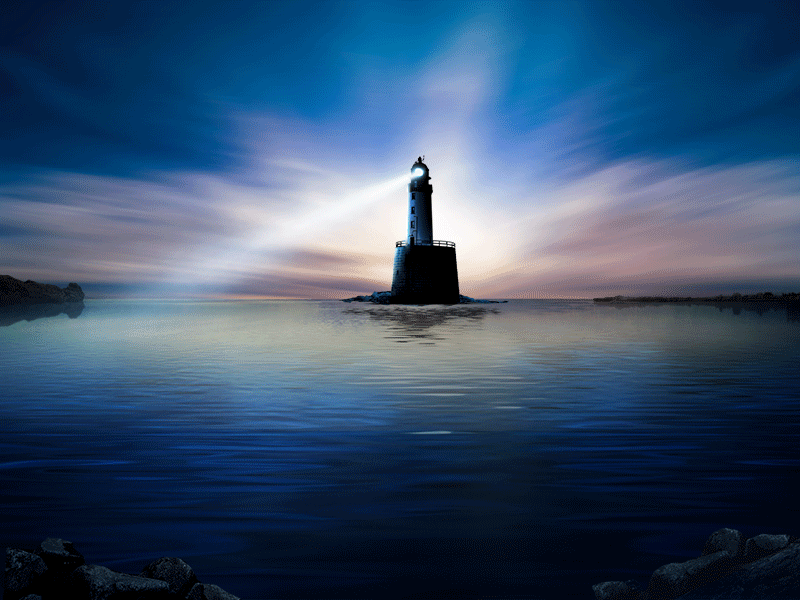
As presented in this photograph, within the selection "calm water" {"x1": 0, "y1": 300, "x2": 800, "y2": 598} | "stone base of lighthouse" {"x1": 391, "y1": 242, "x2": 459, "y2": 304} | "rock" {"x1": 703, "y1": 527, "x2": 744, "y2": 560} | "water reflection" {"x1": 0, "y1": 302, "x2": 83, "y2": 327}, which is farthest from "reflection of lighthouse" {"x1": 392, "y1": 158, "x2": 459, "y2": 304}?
"rock" {"x1": 703, "y1": 527, "x2": 744, "y2": 560}

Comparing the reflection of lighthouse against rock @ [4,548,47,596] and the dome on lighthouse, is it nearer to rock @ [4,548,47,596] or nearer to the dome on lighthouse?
the dome on lighthouse

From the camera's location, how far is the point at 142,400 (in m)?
12.1

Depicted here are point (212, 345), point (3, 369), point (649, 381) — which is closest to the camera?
point (649, 381)

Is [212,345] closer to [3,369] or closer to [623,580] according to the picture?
[3,369]

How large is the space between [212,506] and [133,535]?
2.78 ft

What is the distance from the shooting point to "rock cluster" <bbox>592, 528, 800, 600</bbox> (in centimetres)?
361

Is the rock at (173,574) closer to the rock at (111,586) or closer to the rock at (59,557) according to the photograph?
the rock at (111,586)

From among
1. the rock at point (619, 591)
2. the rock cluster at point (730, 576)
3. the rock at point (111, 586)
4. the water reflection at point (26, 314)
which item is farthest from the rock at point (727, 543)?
the water reflection at point (26, 314)

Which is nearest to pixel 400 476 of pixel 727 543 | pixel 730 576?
pixel 727 543

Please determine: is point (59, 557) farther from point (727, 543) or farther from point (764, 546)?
point (764, 546)

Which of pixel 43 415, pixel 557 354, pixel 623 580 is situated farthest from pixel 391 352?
pixel 623 580

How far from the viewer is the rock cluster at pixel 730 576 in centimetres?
361

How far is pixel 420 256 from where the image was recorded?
70375 mm

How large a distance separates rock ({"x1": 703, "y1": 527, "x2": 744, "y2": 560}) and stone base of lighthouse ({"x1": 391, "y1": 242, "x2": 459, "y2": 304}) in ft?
218
